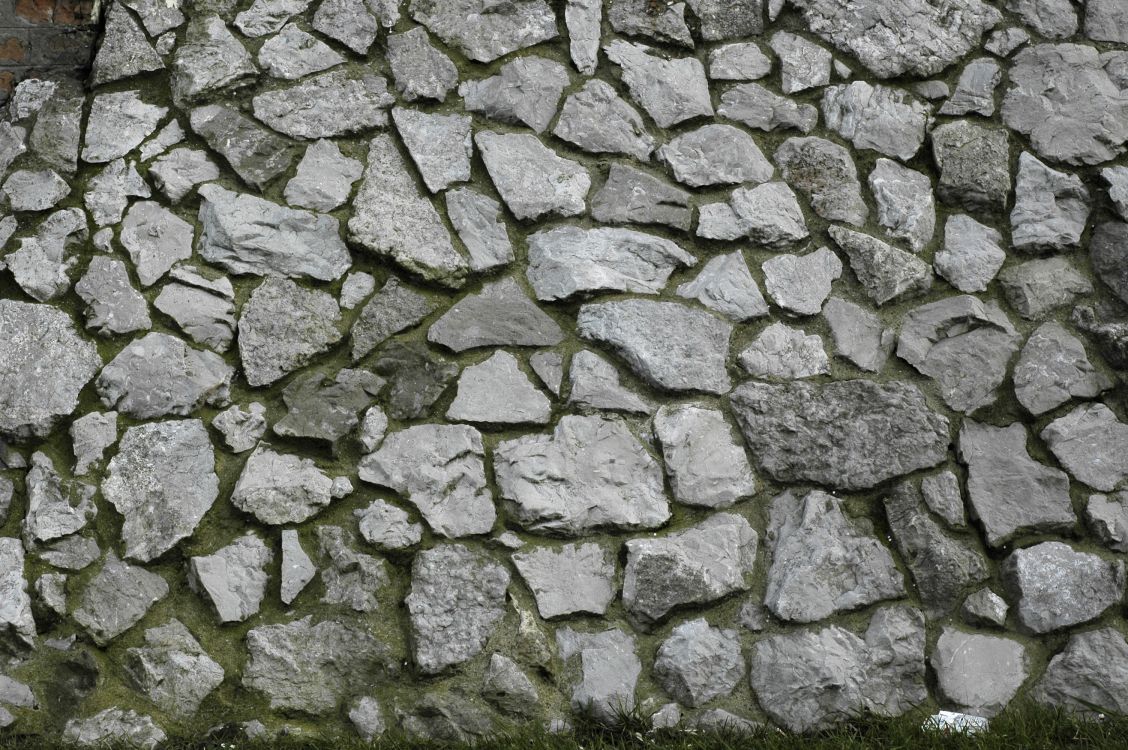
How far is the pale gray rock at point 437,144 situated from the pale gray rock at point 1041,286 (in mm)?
1508

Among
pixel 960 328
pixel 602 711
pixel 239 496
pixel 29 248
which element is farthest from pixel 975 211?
pixel 29 248

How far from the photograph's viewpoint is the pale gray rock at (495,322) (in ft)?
9.41

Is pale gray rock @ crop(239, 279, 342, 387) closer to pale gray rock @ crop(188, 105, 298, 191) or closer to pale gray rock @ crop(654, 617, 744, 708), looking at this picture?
pale gray rock @ crop(188, 105, 298, 191)

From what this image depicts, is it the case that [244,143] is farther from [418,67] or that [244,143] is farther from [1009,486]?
[1009,486]

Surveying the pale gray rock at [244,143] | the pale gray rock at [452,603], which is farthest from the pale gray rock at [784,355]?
the pale gray rock at [244,143]

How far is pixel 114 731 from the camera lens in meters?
2.45

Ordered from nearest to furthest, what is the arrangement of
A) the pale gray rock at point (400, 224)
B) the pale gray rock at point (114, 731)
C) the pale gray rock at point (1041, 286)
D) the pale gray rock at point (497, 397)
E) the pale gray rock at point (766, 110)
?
the pale gray rock at point (114, 731) → the pale gray rock at point (497, 397) → the pale gray rock at point (400, 224) → the pale gray rock at point (1041, 286) → the pale gray rock at point (766, 110)

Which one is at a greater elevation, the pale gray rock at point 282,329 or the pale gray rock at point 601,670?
the pale gray rock at point 282,329

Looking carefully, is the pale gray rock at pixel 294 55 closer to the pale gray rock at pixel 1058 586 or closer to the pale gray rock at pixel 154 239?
the pale gray rock at pixel 154 239

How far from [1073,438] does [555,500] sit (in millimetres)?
1337

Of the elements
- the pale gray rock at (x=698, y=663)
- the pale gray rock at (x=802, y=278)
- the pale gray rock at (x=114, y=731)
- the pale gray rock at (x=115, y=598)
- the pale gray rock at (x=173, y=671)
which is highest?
the pale gray rock at (x=802, y=278)

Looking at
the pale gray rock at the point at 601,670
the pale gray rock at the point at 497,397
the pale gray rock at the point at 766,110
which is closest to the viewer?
the pale gray rock at the point at 601,670

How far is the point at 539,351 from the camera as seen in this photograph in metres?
2.89

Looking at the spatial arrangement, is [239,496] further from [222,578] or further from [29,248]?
[29,248]
